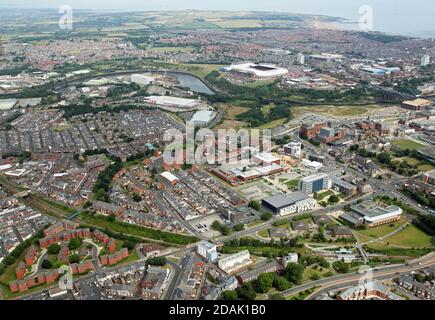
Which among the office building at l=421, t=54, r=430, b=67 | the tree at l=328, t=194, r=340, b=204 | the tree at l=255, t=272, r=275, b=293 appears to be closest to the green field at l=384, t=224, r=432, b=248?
the tree at l=328, t=194, r=340, b=204

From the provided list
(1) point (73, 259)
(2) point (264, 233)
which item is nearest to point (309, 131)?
(2) point (264, 233)

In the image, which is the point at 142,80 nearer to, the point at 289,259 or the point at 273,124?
the point at 273,124

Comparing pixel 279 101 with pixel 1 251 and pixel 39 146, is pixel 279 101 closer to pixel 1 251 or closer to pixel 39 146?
pixel 39 146

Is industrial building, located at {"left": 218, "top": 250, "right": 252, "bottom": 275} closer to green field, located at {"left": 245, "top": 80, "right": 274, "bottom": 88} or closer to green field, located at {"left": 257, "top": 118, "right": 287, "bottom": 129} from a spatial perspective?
green field, located at {"left": 257, "top": 118, "right": 287, "bottom": 129}

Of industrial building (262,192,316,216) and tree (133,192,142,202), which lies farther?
tree (133,192,142,202)

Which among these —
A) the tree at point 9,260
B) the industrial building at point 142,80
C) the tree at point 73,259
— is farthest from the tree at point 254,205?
the industrial building at point 142,80

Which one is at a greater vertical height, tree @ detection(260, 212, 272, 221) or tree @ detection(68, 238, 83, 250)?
tree @ detection(260, 212, 272, 221)

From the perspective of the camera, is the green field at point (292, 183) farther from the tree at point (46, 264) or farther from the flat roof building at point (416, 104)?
the flat roof building at point (416, 104)
